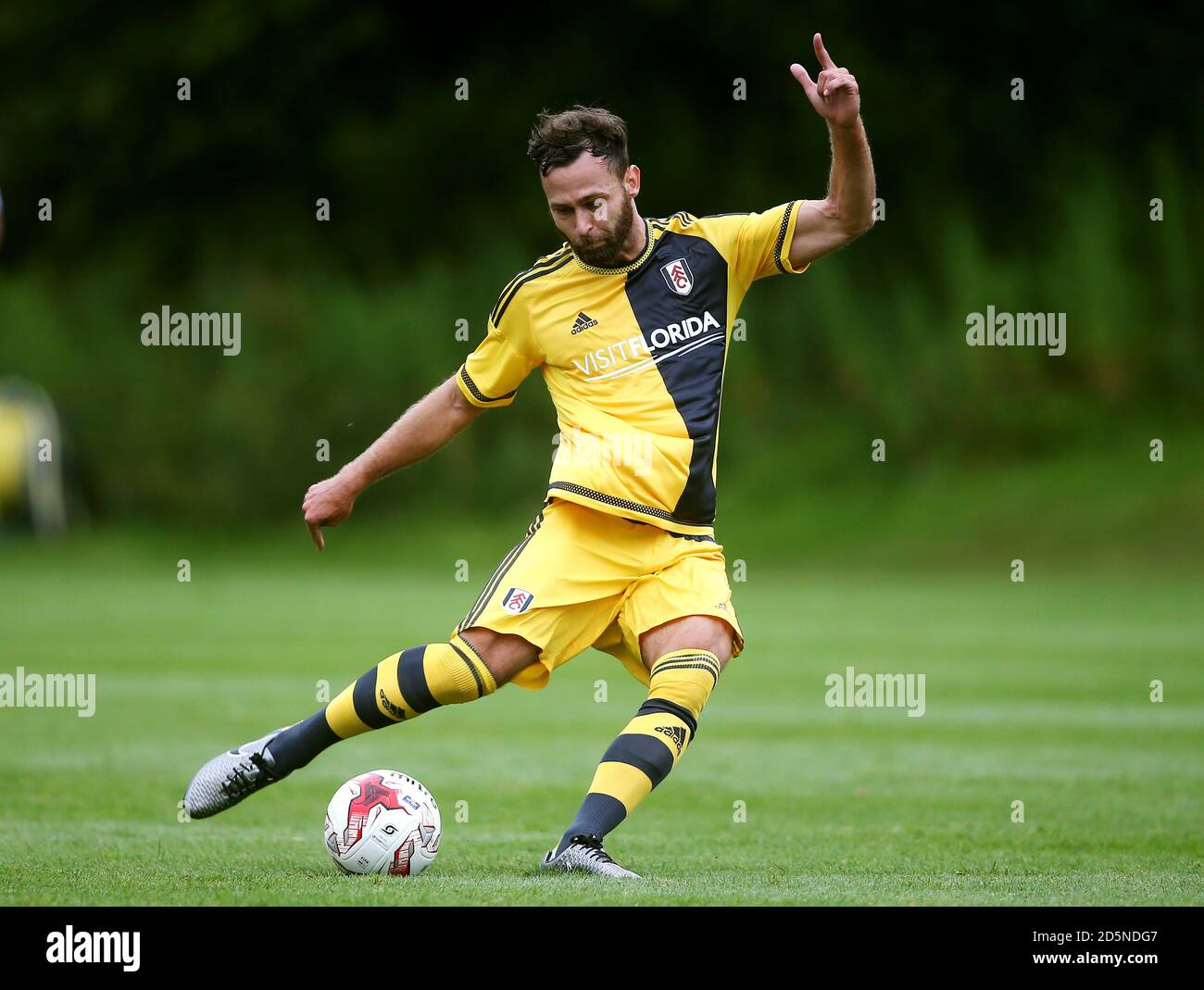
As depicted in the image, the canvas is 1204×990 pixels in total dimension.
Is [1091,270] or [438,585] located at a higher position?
[1091,270]

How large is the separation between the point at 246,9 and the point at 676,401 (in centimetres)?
2755

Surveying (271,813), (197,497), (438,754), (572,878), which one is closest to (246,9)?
(197,497)

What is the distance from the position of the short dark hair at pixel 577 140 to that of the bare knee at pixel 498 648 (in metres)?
1.53

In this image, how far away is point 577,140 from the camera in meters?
5.64

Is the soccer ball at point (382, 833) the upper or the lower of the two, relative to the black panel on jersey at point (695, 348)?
lower

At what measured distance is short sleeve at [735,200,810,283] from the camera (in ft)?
19.4

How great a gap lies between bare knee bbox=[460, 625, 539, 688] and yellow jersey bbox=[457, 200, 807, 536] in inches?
20.2

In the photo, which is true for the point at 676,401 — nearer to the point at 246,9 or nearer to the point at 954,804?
the point at 954,804

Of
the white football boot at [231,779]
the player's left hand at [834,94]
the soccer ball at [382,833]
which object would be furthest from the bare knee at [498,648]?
the player's left hand at [834,94]

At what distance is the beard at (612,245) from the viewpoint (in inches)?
227

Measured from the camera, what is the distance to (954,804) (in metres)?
7.93

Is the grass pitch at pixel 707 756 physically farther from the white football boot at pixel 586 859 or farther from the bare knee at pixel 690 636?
the bare knee at pixel 690 636

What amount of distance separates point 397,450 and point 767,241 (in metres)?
1.49

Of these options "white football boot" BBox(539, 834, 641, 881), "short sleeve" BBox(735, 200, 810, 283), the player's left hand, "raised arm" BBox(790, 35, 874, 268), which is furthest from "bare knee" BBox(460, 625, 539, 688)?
the player's left hand
